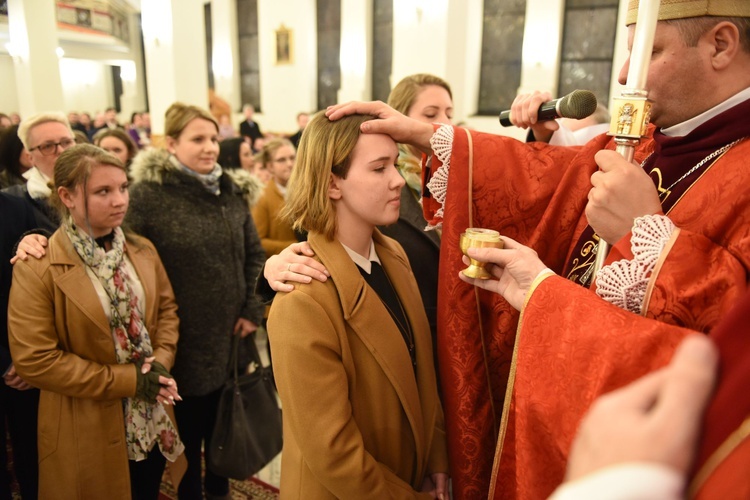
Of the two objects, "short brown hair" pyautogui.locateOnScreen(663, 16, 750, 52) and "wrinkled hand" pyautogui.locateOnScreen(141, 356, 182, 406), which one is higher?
"short brown hair" pyautogui.locateOnScreen(663, 16, 750, 52)

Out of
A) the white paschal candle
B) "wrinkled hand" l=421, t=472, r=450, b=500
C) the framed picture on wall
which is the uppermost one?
the framed picture on wall

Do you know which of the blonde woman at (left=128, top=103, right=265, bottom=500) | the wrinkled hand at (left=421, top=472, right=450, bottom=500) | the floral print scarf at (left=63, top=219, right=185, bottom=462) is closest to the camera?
the wrinkled hand at (left=421, top=472, right=450, bottom=500)

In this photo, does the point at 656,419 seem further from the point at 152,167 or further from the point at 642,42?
the point at 152,167

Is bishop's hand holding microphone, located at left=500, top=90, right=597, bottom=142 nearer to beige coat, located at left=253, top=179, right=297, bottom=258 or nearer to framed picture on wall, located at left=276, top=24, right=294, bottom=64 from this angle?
beige coat, located at left=253, top=179, right=297, bottom=258

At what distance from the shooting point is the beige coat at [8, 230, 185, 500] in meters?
2.04

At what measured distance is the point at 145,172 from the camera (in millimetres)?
2748

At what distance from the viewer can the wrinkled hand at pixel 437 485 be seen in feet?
5.64

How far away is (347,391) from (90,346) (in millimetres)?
1266

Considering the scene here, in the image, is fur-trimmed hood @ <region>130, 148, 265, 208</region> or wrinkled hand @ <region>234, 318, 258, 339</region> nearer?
fur-trimmed hood @ <region>130, 148, 265, 208</region>

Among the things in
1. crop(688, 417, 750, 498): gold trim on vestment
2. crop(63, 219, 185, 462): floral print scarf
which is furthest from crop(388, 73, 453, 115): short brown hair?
crop(688, 417, 750, 498): gold trim on vestment

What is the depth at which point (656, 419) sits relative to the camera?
23.9 inches

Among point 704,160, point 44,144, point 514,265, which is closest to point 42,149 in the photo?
point 44,144

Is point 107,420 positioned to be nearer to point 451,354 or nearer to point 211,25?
point 451,354

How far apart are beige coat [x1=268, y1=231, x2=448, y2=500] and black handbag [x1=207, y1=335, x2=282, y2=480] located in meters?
1.02
